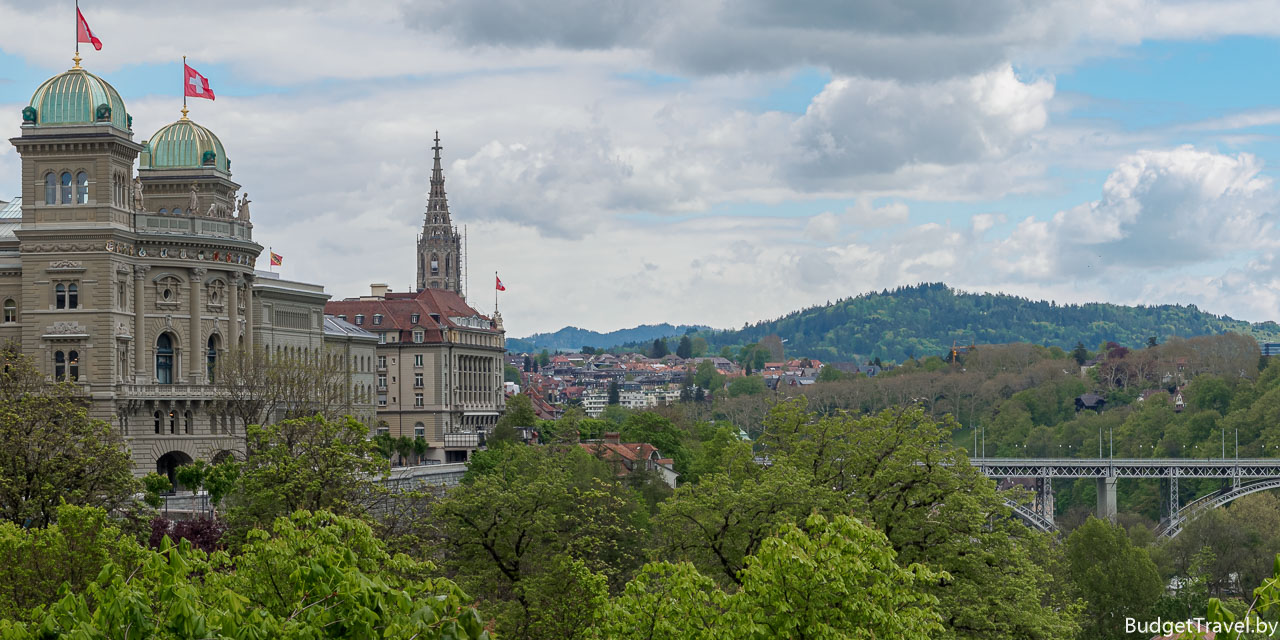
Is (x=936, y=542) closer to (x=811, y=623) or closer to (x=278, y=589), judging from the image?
(x=811, y=623)

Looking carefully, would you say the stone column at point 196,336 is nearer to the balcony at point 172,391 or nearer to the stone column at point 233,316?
the balcony at point 172,391

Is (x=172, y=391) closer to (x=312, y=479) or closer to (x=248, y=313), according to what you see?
(x=248, y=313)

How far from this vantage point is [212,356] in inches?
3925

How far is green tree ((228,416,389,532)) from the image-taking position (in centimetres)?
4718

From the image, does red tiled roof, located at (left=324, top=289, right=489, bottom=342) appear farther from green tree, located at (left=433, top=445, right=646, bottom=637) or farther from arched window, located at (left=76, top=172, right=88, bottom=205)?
green tree, located at (left=433, top=445, right=646, bottom=637)

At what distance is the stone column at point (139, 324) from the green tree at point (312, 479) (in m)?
46.9

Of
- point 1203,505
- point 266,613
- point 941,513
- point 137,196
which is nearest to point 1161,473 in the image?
point 1203,505

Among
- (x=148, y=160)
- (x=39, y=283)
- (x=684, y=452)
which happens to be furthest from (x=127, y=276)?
(x=684, y=452)

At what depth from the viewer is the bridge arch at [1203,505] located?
423 feet

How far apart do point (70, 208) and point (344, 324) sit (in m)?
54.8

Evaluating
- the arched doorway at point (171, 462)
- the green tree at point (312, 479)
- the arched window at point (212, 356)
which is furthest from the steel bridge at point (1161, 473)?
the green tree at point (312, 479)

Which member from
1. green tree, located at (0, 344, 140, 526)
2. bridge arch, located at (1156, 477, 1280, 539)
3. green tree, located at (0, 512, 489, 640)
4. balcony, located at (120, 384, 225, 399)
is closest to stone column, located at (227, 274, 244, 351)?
balcony, located at (120, 384, 225, 399)

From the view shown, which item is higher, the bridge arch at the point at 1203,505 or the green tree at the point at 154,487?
the green tree at the point at 154,487

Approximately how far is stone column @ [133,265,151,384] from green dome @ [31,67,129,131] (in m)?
8.63
